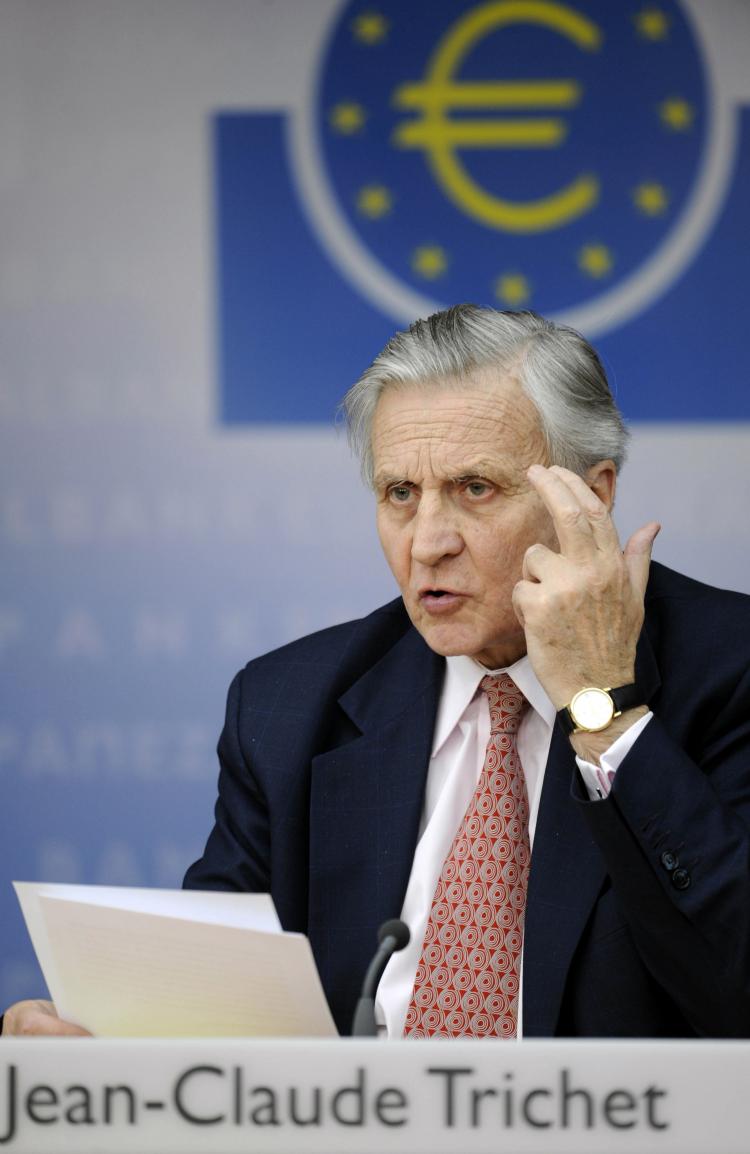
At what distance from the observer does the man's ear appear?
217cm

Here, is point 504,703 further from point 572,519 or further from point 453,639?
point 572,519

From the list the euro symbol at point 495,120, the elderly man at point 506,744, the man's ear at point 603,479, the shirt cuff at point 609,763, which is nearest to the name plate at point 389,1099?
the elderly man at point 506,744

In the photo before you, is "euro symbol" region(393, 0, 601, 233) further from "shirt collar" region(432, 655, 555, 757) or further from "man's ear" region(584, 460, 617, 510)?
"shirt collar" region(432, 655, 555, 757)

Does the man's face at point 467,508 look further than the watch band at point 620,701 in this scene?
Yes

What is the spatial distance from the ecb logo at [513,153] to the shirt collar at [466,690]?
4.03 feet

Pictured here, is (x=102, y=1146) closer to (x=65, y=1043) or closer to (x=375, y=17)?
(x=65, y=1043)

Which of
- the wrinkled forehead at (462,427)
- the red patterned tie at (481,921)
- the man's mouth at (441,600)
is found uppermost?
the wrinkled forehead at (462,427)

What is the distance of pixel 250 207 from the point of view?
3.21 meters

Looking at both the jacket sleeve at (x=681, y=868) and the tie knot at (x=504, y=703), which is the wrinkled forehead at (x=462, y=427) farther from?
the jacket sleeve at (x=681, y=868)

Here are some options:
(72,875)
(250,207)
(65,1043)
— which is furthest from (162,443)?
(65,1043)

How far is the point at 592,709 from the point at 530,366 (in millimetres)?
585

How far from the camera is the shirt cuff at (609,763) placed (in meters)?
1.70

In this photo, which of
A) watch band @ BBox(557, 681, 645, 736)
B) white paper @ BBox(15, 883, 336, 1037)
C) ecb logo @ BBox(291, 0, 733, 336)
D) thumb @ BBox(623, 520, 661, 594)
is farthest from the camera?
ecb logo @ BBox(291, 0, 733, 336)

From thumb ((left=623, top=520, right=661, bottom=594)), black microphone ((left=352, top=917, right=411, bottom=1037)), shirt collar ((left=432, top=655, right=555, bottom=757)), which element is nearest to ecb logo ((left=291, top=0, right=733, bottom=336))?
shirt collar ((left=432, top=655, right=555, bottom=757))
